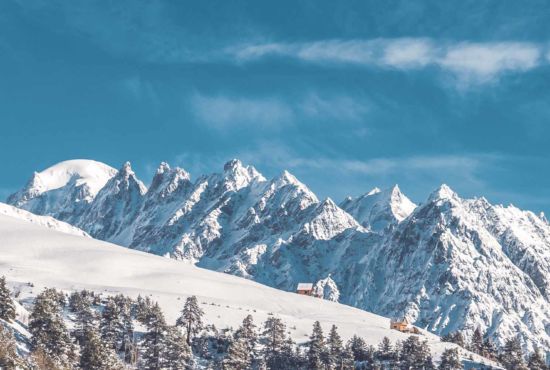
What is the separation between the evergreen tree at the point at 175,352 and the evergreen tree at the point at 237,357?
20.4 ft

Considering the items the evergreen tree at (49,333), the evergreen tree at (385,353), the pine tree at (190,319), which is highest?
the pine tree at (190,319)

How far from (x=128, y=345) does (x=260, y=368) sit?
2126cm

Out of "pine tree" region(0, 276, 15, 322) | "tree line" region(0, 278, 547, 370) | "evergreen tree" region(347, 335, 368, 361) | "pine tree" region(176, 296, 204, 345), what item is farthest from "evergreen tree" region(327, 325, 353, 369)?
"pine tree" region(0, 276, 15, 322)

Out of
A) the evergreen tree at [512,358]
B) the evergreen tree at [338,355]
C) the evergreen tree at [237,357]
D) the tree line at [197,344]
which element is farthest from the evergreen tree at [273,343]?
the evergreen tree at [512,358]

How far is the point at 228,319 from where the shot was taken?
193m

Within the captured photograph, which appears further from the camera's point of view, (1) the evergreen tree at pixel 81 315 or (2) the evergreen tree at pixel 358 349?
(2) the evergreen tree at pixel 358 349

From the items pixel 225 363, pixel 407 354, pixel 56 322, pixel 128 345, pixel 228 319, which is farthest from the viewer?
pixel 228 319

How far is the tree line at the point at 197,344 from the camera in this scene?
462ft

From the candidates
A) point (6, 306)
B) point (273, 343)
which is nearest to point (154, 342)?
point (273, 343)

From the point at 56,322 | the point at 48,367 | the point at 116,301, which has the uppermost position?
the point at 116,301

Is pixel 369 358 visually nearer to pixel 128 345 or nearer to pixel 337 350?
pixel 337 350

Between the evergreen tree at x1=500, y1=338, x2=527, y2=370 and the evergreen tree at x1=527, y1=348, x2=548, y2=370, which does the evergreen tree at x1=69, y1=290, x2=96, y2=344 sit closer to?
the evergreen tree at x1=500, y1=338, x2=527, y2=370

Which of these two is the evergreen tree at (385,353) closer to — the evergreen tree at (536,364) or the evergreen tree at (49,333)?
the evergreen tree at (536,364)

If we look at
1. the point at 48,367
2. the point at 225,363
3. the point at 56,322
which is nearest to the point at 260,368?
the point at 225,363
